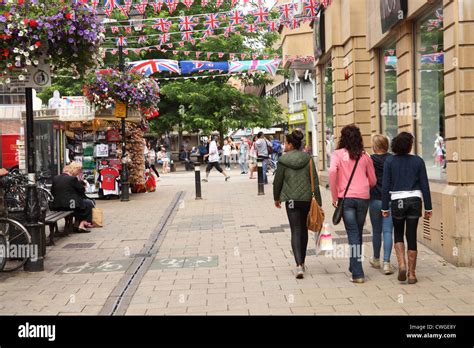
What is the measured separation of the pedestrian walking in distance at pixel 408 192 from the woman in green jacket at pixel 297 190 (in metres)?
0.95

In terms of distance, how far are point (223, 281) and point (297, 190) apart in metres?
1.37

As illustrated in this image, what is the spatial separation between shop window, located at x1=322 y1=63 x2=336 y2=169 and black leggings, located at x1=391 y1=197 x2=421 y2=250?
11616 mm

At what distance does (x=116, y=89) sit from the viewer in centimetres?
1773

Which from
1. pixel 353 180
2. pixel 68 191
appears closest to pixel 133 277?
pixel 353 180

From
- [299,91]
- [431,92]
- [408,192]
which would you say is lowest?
[408,192]

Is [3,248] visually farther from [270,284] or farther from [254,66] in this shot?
[254,66]

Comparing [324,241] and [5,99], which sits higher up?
[5,99]

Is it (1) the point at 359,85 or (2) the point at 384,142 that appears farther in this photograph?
(1) the point at 359,85

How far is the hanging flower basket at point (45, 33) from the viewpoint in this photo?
324 inches

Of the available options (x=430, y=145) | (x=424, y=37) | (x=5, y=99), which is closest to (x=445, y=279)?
(x=430, y=145)

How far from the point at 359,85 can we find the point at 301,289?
9275 mm

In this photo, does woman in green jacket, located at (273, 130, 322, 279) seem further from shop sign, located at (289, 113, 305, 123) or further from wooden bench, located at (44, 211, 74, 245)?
shop sign, located at (289, 113, 305, 123)

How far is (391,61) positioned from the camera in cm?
1233

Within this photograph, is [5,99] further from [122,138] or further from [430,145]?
[430,145]
